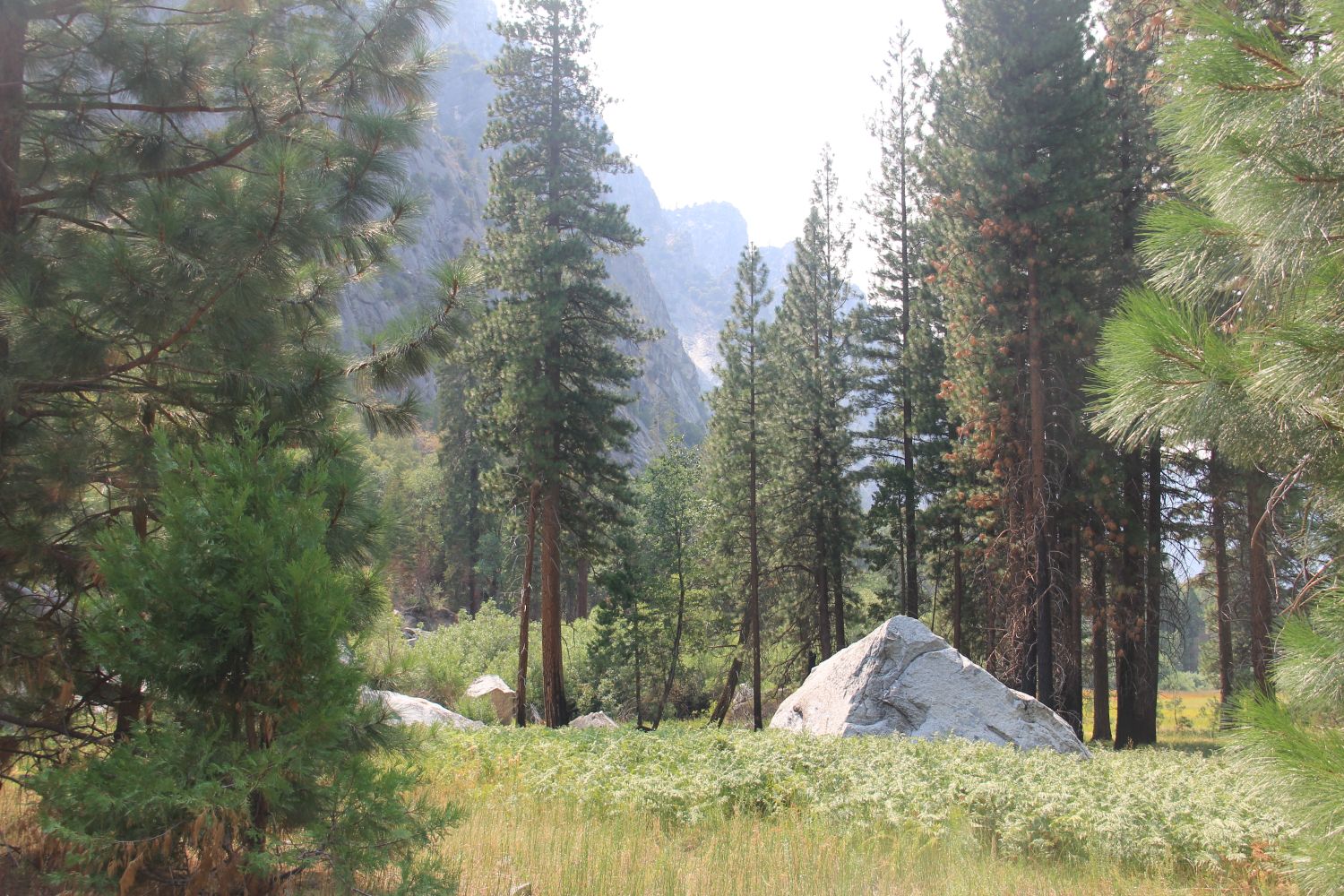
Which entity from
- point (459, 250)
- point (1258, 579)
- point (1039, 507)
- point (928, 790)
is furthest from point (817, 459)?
point (459, 250)

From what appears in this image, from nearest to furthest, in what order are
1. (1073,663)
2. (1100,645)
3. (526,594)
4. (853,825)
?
1. (853,825)
2. (1073,663)
3. (1100,645)
4. (526,594)

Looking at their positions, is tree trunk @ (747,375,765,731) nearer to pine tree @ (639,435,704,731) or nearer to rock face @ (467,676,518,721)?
pine tree @ (639,435,704,731)

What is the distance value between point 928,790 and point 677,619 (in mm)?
20861

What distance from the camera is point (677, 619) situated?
27516mm

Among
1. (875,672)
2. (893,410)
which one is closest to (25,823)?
(875,672)

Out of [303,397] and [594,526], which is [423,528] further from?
[303,397]

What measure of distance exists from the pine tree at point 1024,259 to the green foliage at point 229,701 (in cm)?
1460

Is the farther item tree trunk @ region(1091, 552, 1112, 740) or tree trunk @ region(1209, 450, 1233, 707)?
tree trunk @ region(1091, 552, 1112, 740)

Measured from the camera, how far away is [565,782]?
7703 millimetres

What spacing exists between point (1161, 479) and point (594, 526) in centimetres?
1240

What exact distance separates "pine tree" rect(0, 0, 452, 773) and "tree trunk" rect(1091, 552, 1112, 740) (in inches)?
619

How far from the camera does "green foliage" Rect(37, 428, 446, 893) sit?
3693 mm

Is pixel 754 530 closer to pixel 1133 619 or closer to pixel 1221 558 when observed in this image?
pixel 1133 619

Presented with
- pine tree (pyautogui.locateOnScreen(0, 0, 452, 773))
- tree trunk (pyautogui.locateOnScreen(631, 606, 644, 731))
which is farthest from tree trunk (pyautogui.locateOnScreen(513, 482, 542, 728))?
pine tree (pyautogui.locateOnScreen(0, 0, 452, 773))
